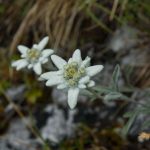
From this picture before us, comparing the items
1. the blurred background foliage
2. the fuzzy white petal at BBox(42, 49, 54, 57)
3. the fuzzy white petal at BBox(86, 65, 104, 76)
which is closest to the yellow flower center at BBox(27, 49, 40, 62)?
the fuzzy white petal at BBox(42, 49, 54, 57)

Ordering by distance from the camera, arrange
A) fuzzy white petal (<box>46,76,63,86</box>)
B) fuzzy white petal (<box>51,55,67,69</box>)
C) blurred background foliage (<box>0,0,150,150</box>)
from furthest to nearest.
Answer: blurred background foliage (<box>0,0,150,150</box>), fuzzy white petal (<box>51,55,67,69</box>), fuzzy white petal (<box>46,76,63,86</box>)

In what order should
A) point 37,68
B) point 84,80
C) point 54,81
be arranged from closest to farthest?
point 84,80
point 54,81
point 37,68

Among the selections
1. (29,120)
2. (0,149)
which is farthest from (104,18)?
(0,149)

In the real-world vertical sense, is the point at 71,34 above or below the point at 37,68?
below

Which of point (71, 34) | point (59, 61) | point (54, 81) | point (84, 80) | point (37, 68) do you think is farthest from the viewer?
point (71, 34)

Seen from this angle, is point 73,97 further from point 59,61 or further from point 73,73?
point 59,61

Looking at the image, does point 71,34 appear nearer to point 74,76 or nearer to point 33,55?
point 33,55

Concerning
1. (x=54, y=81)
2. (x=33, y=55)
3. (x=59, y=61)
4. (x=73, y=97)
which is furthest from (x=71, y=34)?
(x=73, y=97)

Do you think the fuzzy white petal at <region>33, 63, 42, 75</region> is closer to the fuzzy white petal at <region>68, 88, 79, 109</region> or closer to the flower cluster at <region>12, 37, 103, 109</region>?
the flower cluster at <region>12, 37, 103, 109</region>

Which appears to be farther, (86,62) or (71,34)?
(71,34)

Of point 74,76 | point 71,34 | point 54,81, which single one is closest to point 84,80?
point 74,76
